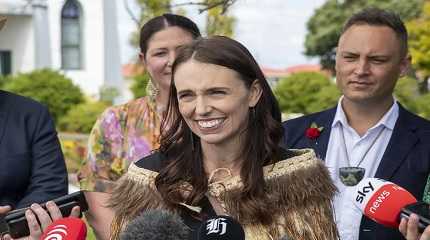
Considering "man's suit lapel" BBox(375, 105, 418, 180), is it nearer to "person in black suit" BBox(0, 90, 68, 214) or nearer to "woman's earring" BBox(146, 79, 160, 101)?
"woman's earring" BBox(146, 79, 160, 101)

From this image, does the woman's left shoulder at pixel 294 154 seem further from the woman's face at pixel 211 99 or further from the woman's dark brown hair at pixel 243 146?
the woman's face at pixel 211 99

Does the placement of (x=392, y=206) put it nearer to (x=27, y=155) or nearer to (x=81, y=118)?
(x=27, y=155)

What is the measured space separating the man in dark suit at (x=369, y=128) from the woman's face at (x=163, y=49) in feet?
2.43

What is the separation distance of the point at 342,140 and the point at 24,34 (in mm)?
20634

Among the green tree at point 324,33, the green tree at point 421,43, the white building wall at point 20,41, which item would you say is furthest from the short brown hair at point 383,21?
the green tree at point 324,33

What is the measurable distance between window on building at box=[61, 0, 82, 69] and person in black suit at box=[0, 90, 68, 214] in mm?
20273

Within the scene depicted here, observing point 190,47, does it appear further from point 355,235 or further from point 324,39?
point 324,39

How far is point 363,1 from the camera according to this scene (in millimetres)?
23391

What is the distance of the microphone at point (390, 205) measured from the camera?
2.63m

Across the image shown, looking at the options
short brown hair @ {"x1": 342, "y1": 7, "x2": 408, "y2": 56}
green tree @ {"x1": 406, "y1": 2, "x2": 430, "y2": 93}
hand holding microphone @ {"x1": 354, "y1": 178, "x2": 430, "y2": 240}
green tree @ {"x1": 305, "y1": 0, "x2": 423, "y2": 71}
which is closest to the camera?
hand holding microphone @ {"x1": 354, "y1": 178, "x2": 430, "y2": 240}

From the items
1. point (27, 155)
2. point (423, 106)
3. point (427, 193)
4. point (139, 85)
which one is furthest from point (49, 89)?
point (427, 193)

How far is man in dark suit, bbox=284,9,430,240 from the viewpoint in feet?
12.0

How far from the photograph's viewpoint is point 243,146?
2.75 m

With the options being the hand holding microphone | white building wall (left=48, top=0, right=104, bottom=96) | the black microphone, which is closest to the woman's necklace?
the hand holding microphone
